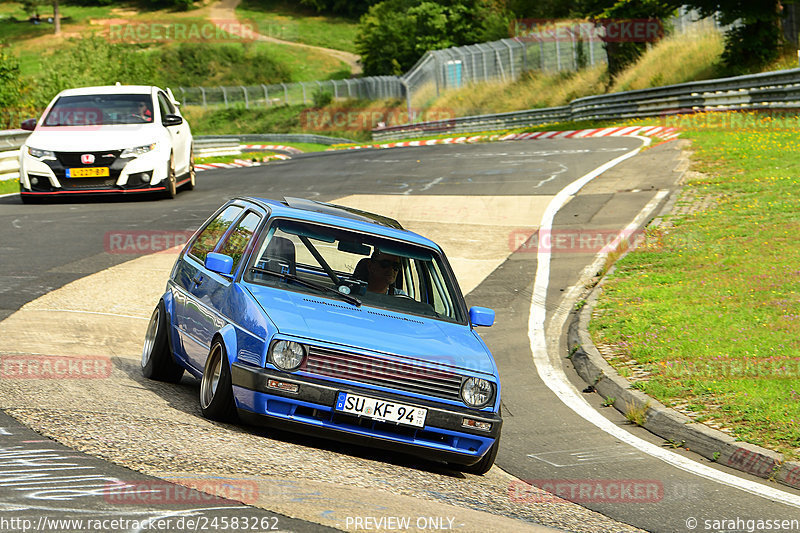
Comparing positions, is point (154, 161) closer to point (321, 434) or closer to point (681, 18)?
point (321, 434)

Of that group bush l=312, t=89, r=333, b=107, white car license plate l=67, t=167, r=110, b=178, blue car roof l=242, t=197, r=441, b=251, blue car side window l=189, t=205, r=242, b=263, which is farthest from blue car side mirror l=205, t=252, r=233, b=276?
bush l=312, t=89, r=333, b=107

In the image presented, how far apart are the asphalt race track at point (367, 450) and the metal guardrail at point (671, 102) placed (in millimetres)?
9778

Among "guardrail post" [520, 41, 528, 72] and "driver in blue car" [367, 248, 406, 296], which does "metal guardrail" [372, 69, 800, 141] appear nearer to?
"guardrail post" [520, 41, 528, 72]

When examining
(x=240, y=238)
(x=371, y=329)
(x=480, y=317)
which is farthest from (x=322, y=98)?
(x=371, y=329)

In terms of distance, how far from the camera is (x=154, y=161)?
19078mm

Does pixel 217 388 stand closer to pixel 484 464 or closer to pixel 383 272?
pixel 383 272

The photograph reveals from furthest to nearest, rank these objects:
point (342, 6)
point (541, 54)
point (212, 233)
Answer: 1. point (342, 6)
2. point (541, 54)
3. point (212, 233)

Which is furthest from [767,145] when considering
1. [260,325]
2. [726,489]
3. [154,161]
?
[260,325]

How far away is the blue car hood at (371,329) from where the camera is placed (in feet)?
22.1

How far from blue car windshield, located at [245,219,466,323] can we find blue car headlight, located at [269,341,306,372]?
3.27ft

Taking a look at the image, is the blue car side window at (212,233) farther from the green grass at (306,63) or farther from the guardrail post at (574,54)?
the green grass at (306,63)

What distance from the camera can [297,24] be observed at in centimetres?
14200

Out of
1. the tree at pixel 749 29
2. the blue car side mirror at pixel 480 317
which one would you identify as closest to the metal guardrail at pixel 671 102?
the tree at pixel 749 29

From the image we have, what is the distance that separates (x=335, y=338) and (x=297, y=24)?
140 m
